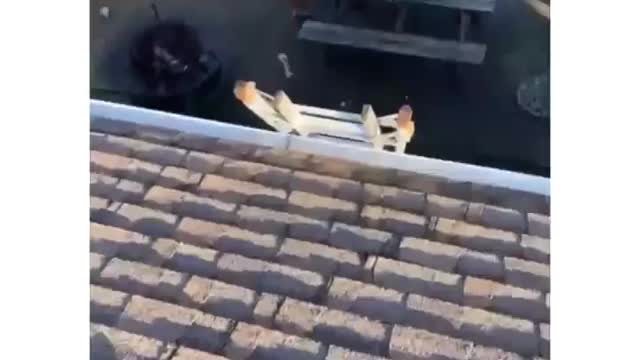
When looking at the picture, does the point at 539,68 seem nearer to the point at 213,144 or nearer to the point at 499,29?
the point at 499,29

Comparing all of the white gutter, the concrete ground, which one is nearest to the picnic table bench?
the concrete ground

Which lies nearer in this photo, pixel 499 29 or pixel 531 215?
pixel 531 215

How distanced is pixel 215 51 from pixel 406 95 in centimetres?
21

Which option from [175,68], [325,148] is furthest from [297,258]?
[175,68]

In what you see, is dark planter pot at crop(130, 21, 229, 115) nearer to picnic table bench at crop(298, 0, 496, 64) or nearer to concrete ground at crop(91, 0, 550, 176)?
concrete ground at crop(91, 0, 550, 176)

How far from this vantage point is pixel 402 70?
3.30ft

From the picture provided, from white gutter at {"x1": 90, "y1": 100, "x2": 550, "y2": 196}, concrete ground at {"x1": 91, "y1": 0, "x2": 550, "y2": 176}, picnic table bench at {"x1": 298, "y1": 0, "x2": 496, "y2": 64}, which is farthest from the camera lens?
picnic table bench at {"x1": 298, "y1": 0, "x2": 496, "y2": 64}

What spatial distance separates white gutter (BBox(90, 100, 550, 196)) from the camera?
2.27ft

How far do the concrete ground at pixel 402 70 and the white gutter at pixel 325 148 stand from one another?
0.32ft

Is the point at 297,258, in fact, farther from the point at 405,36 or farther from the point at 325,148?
the point at 405,36

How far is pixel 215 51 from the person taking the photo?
3.23 feet

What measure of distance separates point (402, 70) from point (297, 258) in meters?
0.42

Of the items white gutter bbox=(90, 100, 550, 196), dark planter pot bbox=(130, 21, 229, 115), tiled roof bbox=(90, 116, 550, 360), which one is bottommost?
dark planter pot bbox=(130, 21, 229, 115)
